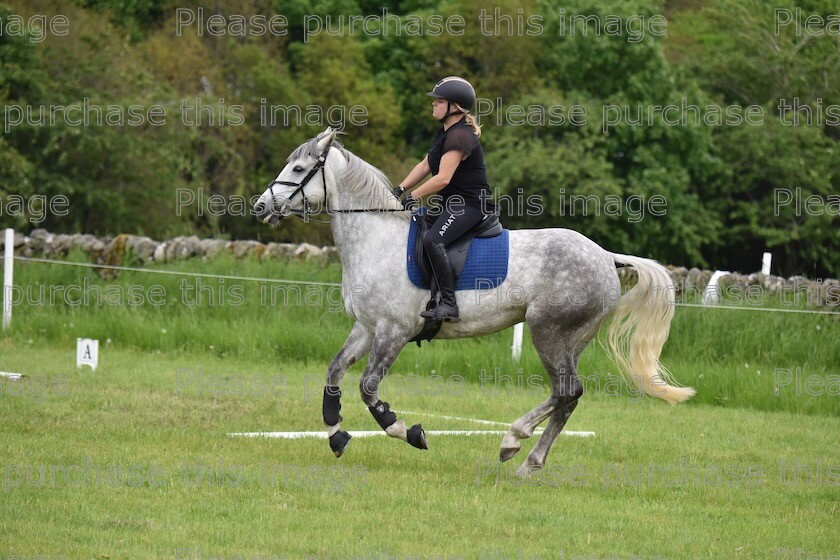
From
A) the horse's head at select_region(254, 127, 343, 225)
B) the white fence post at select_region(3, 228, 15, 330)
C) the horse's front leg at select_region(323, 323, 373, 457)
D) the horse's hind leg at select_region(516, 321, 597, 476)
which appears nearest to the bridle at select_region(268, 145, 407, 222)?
the horse's head at select_region(254, 127, 343, 225)

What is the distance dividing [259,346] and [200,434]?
5963 mm

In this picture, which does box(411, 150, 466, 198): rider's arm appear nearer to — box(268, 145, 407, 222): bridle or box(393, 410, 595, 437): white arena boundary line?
box(268, 145, 407, 222): bridle

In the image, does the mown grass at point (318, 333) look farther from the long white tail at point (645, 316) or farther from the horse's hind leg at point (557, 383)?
the horse's hind leg at point (557, 383)

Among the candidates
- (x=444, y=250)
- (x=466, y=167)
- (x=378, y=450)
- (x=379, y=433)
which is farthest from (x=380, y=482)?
(x=466, y=167)

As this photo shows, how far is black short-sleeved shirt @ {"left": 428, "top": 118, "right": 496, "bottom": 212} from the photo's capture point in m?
8.29

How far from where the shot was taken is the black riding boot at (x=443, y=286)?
26.9 feet

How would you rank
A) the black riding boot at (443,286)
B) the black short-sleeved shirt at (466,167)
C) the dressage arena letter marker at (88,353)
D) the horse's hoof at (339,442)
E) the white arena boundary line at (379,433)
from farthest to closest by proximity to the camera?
the dressage arena letter marker at (88,353) < the white arena boundary line at (379,433) < the horse's hoof at (339,442) < the black short-sleeved shirt at (466,167) < the black riding boot at (443,286)

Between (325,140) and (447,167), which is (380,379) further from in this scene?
(325,140)

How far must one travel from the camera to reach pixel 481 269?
27.3 ft

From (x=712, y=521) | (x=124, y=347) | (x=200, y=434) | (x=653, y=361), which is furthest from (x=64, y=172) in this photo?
(x=712, y=521)

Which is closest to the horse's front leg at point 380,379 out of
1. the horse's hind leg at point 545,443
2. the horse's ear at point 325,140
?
the horse's hind leg at point 545,443

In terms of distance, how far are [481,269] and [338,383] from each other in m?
1.44

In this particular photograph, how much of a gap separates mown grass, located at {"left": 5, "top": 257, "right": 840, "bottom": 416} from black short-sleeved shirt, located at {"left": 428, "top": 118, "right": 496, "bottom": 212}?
573cm

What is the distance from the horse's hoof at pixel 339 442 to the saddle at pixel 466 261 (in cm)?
108
